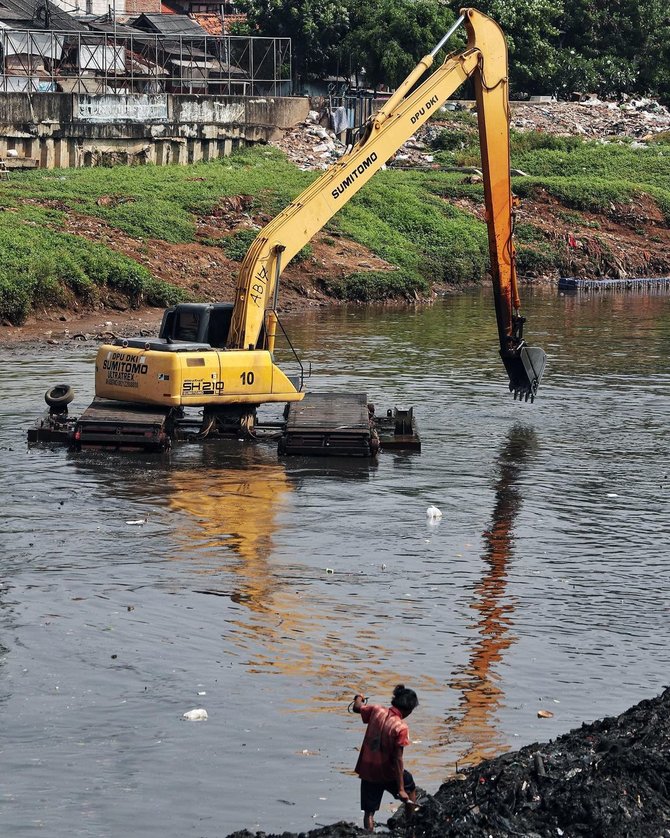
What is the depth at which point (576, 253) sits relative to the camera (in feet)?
205

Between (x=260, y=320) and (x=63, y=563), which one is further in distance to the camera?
(x=260, y=320)

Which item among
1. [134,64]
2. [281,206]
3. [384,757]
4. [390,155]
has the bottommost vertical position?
[384,757]

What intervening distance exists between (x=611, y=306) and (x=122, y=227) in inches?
718

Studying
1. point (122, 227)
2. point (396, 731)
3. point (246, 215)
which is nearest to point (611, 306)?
point (246, 215)

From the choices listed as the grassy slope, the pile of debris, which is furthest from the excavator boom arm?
the pile of debris

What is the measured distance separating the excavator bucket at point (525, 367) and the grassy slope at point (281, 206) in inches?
627

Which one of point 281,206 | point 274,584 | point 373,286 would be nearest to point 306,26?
point 281,206

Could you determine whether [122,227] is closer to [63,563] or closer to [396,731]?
[63,563]

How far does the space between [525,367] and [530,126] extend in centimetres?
5309

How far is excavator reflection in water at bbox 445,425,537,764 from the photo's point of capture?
43.2 feet

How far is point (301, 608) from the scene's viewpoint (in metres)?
16.9

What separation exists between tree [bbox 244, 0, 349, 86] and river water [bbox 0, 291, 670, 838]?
52.9 m

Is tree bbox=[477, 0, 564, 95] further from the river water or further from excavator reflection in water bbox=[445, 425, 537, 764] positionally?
excavator reflection in water bbox=[445, 425, 537, 764]

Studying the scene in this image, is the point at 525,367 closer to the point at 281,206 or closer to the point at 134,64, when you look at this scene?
the point at 281,206
